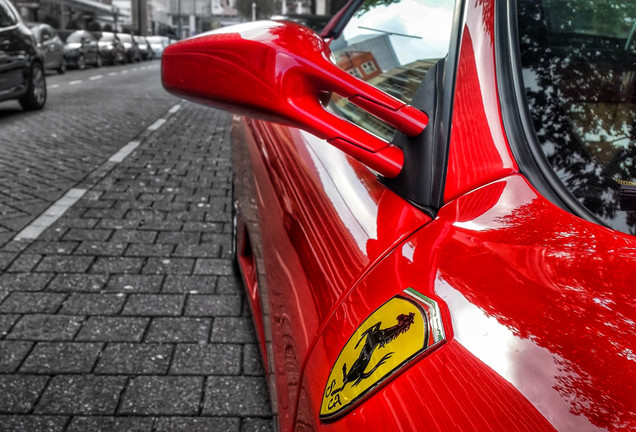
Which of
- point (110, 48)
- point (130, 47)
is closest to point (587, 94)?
point (110, 48)

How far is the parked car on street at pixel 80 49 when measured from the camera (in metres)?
21.0

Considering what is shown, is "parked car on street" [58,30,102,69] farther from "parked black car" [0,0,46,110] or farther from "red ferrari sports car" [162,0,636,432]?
"red ferrari sports car" [162,0,636,432]

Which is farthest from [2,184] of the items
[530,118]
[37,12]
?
[37,12]

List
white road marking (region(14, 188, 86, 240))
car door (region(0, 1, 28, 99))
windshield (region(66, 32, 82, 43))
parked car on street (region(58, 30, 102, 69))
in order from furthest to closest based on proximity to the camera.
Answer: windshield (region(66, 32, 82, 43)), parked car on street (region(58, 30, 102, 69)), car door (region(0, 1, 28, 99)), white road marking (region(14, 188, 86, 240))

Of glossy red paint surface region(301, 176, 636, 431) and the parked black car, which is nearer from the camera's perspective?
glossy red paint surface region(301, 176, 636, 431)

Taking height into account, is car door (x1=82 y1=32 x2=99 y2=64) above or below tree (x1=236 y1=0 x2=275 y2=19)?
below

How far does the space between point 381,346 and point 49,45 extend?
18.0 meters

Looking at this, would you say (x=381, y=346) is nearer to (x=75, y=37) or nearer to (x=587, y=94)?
(x=587, y=94)

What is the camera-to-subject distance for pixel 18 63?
31.2ft

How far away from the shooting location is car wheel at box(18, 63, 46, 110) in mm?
10156

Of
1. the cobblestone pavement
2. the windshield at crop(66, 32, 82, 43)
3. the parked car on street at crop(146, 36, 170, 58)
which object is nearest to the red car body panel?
the cobblestone pavement

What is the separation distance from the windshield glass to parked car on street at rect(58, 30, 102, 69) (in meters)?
21.5

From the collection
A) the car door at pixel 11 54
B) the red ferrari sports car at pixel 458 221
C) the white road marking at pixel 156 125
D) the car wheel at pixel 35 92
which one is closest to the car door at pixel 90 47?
the car wheel at pixel 35 92

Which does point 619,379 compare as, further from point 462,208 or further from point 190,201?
point 190,201
